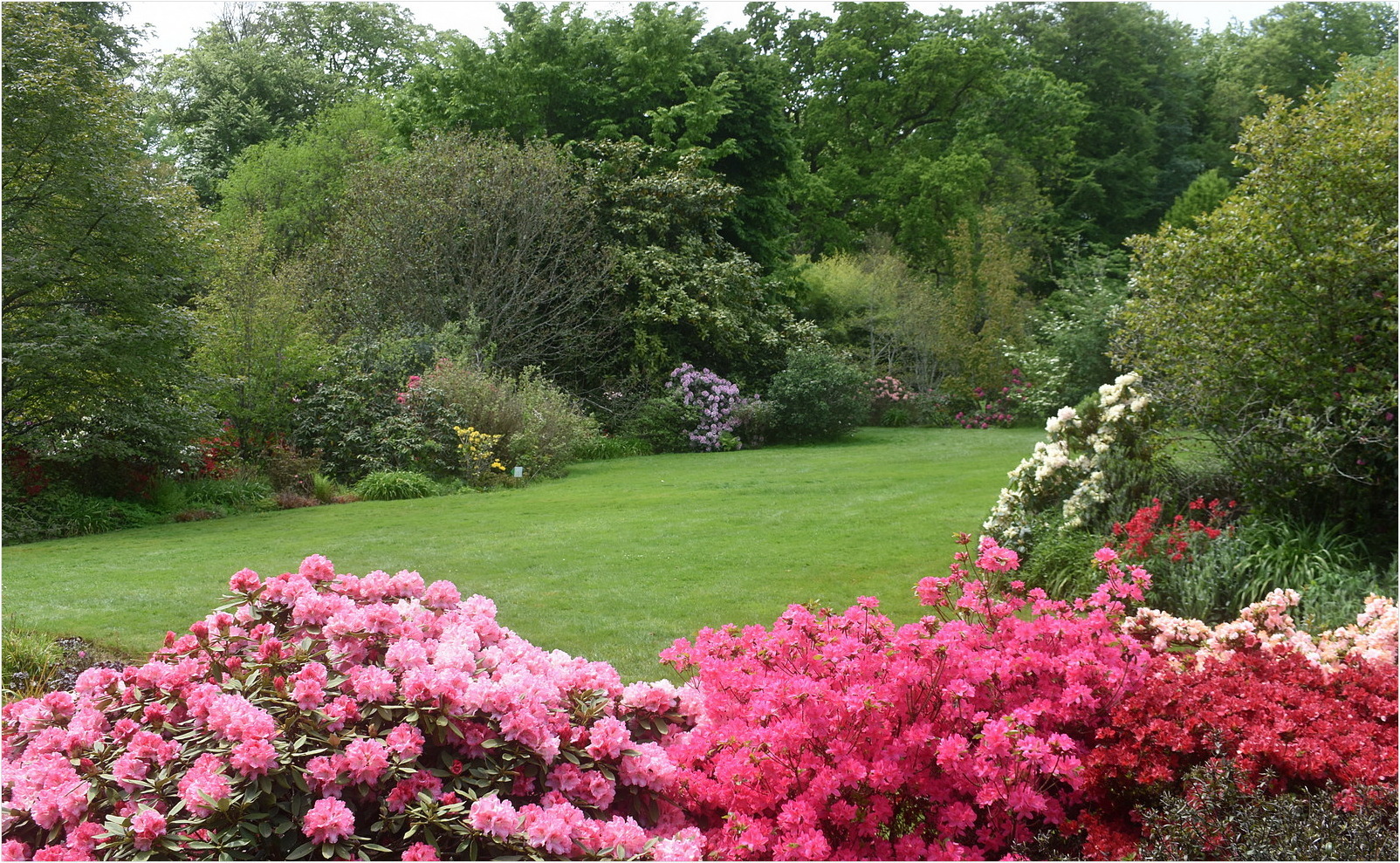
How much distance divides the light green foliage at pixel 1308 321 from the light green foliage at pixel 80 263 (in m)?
9.05

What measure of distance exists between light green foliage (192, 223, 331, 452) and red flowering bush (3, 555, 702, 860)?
988 centimetres

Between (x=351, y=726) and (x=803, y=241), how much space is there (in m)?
27.4

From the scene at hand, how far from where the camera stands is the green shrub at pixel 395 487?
11383mm

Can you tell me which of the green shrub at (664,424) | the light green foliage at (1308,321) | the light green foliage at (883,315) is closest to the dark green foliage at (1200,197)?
the light green foliage at (883,315)

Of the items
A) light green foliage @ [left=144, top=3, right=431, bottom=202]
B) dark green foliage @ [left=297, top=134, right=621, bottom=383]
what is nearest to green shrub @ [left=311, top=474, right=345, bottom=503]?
dark green foliage @ [left=297, top=134, right=621, bottom=383]

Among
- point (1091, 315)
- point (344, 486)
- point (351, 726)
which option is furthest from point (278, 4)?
point (351, 726)

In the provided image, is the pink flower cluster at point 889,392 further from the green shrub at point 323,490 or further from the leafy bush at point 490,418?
the green shrub at point 323,490

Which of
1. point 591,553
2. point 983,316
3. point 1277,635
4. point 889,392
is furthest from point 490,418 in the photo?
point 983,316

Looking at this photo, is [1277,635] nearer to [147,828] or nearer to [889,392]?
[147,828]

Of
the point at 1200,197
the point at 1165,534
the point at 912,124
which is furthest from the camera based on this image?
the point at 912,124

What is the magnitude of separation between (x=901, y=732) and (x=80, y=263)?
31.3 ft

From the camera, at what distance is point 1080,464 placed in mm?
6586

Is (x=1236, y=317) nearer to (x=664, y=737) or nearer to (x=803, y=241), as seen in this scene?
(x=664, y=737)

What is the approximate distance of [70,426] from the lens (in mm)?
9562
